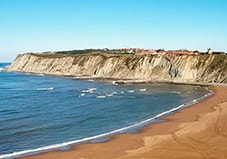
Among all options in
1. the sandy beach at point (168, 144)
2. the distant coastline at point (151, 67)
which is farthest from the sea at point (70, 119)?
the distant coastline at point (151, 67)

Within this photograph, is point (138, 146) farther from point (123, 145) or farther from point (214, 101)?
point (214, 101)

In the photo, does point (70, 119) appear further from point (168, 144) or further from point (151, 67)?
point (151, 67)

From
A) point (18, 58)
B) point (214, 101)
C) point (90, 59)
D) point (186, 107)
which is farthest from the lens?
point (18, 58)

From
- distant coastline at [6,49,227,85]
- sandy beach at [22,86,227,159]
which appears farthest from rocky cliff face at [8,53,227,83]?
sandy beach at [22,86,227,159]

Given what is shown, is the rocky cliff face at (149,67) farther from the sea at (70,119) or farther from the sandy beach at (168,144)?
the sandy beach at (168,144)

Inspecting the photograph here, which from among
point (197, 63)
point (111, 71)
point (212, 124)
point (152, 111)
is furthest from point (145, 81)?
point (212, 124)

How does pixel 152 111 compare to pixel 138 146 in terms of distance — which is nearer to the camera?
pixel 138 146

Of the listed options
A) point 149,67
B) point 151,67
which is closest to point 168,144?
point 151,67
